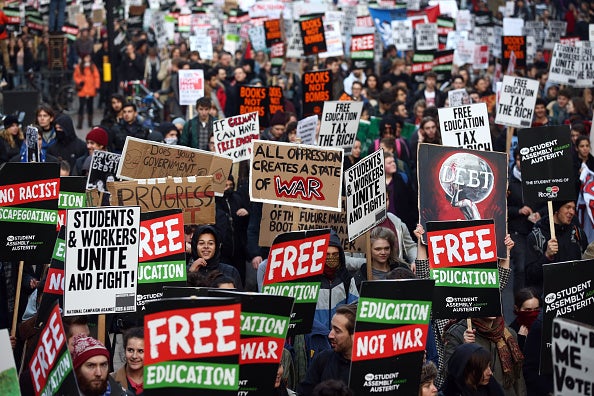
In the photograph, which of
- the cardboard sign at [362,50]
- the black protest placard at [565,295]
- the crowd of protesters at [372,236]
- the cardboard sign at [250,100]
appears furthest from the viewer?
the cardboard sign at [362,50]

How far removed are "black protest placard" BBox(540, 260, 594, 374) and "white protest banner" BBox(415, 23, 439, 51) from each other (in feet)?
66.2

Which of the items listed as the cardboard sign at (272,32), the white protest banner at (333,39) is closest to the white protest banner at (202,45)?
the cardboard sign at (272,32)

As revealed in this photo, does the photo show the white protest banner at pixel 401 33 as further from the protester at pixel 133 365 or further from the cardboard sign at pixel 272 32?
the protester at pixel 133 365

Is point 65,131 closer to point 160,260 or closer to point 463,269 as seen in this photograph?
point 160,260

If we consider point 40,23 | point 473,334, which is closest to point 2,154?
point 473,334

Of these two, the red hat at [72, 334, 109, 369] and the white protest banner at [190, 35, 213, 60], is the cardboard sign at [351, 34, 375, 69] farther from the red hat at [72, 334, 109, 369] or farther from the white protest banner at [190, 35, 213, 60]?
the red hat at [72, 334, 109, 369]

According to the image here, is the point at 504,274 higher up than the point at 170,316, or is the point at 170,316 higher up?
the point at 170,316

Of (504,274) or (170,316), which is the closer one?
(170,316)

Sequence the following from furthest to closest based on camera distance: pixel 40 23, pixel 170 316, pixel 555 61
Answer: pixel 40 23 → pixel 555 61 → pixel 170 316

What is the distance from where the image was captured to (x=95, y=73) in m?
27.0

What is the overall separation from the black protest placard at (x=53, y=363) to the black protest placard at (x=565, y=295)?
3038mm

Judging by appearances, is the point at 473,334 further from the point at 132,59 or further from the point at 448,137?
the point at 132,59

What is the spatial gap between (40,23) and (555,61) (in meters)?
17.8

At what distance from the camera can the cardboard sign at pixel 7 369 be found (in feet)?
20.3
